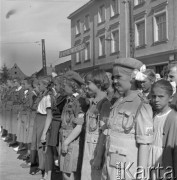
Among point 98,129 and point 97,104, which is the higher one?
point 97,104

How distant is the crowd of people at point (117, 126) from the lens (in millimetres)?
2875

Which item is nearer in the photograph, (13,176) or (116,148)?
(116,148)

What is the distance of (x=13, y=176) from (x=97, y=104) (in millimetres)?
3036

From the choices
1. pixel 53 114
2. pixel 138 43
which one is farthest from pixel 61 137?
pixel 138 43

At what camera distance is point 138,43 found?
23.7 metres

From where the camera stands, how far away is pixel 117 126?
2.95m

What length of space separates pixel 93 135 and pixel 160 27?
18.5 metres

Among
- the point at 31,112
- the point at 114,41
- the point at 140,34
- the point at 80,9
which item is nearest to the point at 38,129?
the point at 31,112

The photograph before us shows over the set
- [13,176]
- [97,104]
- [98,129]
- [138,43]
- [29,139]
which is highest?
[138,43]

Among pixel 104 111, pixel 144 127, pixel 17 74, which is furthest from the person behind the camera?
pixel 17 74

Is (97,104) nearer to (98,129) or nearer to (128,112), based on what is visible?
(98,129)

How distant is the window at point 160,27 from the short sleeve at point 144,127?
18201 millimetres

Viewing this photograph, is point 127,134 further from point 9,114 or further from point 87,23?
point 87,23

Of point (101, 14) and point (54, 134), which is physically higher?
point (101, 14)
